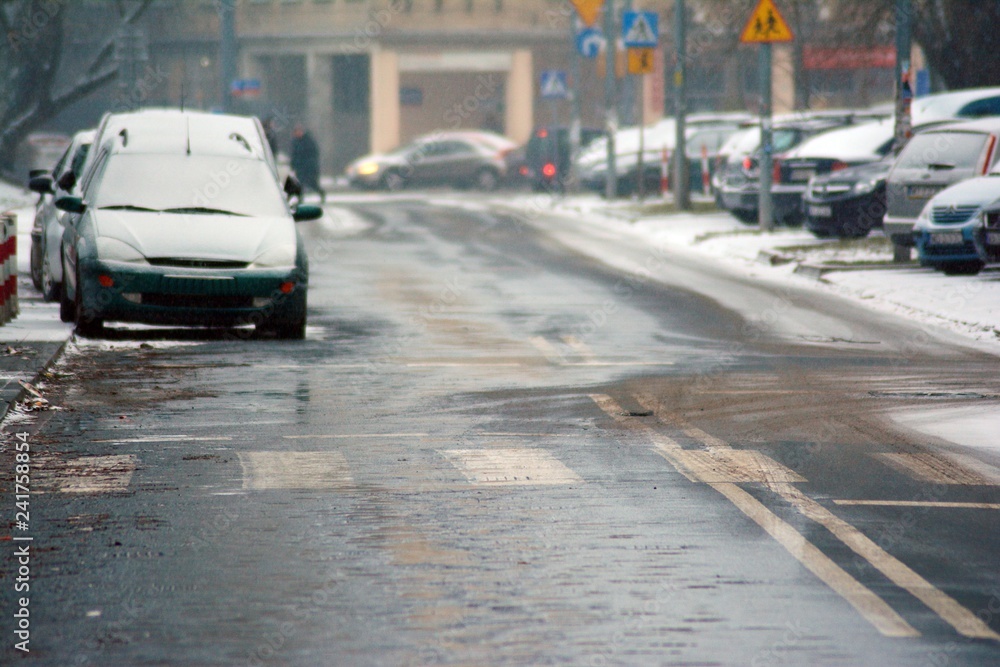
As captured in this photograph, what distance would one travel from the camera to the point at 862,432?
1048 centimetres

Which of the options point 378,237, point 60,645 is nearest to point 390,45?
point 378,237

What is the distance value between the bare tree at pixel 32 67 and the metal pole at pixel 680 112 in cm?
1160

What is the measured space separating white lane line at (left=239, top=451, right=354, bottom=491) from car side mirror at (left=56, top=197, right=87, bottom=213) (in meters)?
6.33

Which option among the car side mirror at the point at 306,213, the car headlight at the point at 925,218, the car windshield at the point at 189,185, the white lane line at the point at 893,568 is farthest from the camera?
the car headlight at the point at 925,218

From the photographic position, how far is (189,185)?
52.3 feet

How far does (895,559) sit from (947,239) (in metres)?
13.5

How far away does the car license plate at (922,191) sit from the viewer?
22344mm

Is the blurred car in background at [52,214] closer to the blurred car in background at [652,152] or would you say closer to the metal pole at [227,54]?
the metal pole at [227,54]

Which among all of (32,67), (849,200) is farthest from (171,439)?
(32,67)

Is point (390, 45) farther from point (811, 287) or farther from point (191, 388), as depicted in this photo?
point (191, 388)

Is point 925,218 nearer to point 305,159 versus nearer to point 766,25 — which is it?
point 766,25

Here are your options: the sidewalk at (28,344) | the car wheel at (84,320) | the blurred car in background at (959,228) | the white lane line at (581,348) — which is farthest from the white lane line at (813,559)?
the blurred car in background at (959,228)

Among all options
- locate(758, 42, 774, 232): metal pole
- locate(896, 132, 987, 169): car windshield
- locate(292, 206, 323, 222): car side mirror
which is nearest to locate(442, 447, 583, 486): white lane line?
locate(292, 206, 323, 222): car side mirror

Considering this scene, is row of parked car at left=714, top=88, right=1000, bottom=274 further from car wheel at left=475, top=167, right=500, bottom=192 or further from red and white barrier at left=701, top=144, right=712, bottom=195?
car wheel at left=475, top=167, right=500, bottom=192
